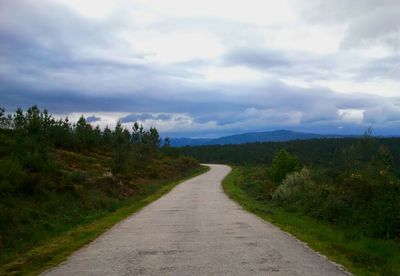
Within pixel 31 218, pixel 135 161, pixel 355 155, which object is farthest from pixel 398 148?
pixel 31 218

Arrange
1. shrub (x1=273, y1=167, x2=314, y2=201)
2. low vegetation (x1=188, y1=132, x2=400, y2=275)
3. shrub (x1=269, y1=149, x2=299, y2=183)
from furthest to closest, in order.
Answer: shrub (x1=269, y1=149, x2=299, y2=183), shrub (x1=273, y1=167, x2=314, y2=201), low vegetation (x1=188, y1=132, x2=400, y2=275)

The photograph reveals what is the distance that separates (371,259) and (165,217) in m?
9.50

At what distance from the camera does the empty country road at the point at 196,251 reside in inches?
348

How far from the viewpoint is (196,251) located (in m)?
10.8

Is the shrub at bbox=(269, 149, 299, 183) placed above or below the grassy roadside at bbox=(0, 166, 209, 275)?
above

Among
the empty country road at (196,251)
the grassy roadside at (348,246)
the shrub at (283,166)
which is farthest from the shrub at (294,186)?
the shrub at (283,166)

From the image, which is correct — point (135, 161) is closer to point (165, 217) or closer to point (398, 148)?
point (165, 217)

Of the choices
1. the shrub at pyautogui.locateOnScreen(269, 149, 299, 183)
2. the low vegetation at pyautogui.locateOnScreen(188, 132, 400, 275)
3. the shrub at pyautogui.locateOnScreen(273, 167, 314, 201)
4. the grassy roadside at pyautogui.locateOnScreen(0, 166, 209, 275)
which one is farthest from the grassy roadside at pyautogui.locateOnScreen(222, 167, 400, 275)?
the shrub at pyautogui.locateOnScreen(269, 149, 299, 183)

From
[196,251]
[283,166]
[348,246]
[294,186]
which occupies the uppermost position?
[283,166]

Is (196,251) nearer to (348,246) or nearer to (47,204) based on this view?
(348,246)

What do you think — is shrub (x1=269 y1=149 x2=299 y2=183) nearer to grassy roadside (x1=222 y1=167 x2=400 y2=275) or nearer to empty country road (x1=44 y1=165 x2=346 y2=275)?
grassy roadside (x1=222 y1=167 x2=400 y2=275)

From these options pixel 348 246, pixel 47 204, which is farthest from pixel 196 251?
pixel 47 204

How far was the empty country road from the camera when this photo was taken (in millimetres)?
8844

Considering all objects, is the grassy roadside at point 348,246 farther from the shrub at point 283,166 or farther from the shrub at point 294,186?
the shrub at point 283,166
